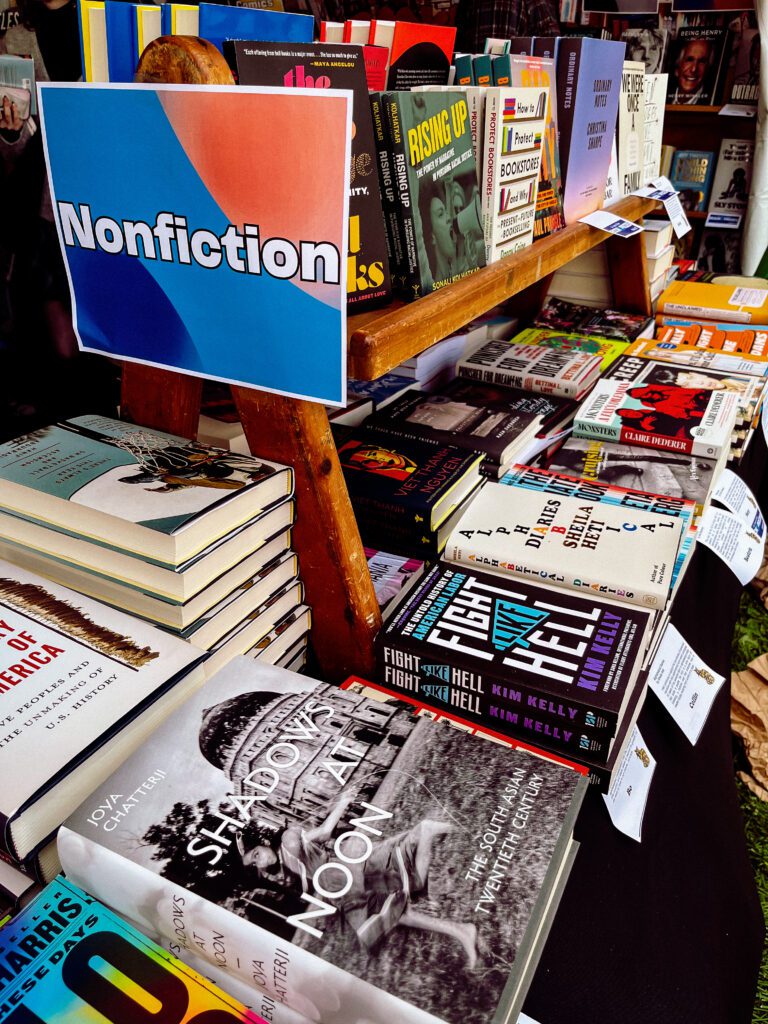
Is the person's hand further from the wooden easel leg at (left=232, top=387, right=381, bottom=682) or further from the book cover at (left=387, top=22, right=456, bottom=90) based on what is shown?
the wooden easel leg at (left=232, top=387, right=381, bottom=682)

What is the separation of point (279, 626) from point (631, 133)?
1.68 meters

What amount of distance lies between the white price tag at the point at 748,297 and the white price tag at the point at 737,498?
887mm

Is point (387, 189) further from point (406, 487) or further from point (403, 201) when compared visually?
point (406, 487)

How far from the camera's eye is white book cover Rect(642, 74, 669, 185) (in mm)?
1980

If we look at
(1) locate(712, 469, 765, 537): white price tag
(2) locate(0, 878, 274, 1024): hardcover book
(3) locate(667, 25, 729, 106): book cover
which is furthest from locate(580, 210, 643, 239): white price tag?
(3) locate(667, 25, 729, 106): book cover

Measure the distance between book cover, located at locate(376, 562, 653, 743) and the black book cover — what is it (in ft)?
1.26

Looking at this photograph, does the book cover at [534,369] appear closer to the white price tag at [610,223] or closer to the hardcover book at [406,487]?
the white price tag at [610,223]

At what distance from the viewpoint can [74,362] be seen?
4.81 feet

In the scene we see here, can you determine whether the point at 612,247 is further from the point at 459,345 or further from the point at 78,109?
the point at 78,109

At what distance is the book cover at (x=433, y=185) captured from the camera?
0.86 metres

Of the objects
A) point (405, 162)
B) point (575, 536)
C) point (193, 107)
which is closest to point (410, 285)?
point (405, 162)

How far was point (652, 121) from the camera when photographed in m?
2.06

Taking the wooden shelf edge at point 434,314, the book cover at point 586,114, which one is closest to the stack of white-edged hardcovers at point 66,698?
the wooden shelf edge at point 434,314

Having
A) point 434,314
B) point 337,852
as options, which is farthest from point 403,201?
point 337,852
